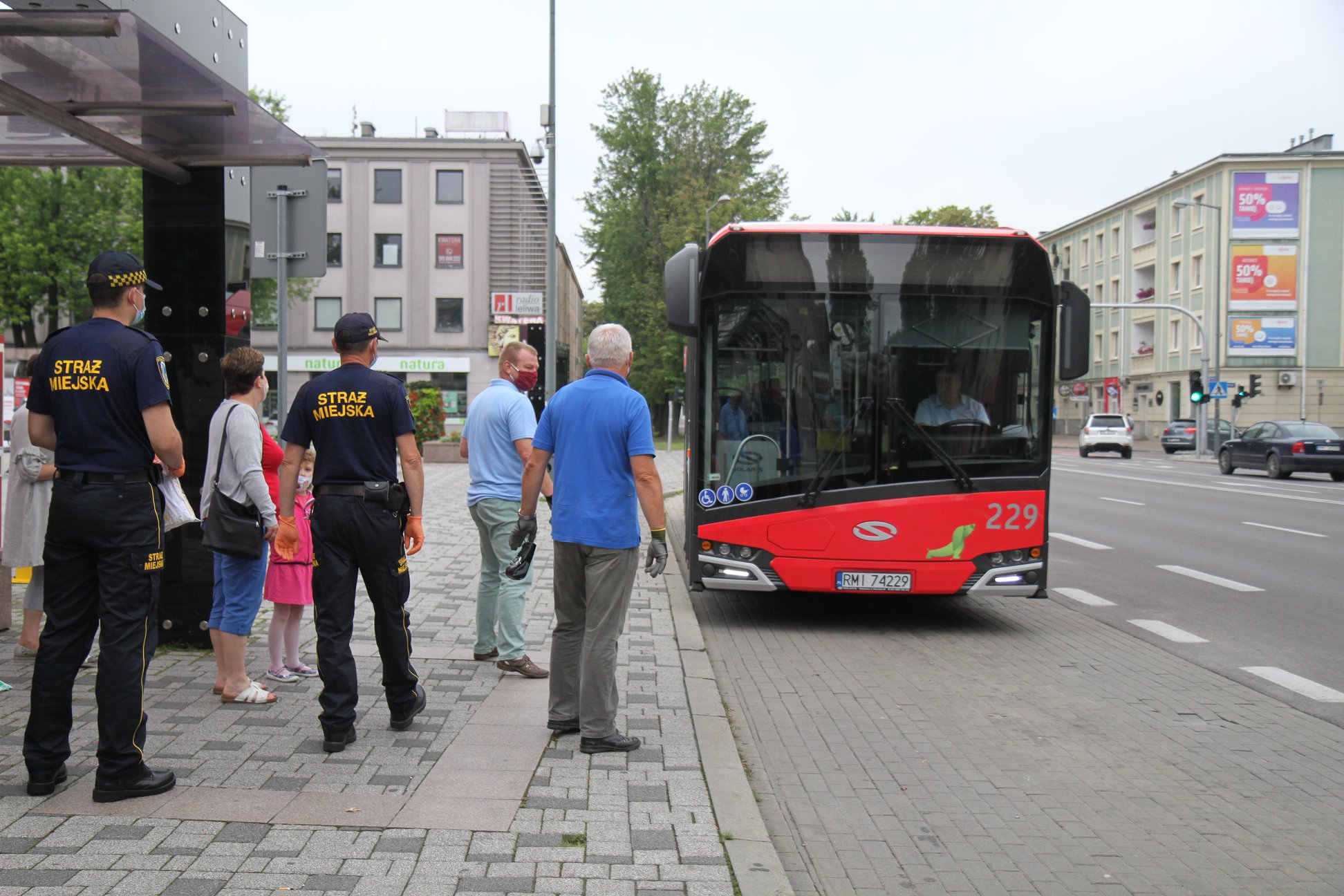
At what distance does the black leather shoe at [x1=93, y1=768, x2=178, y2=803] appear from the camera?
410 centimetres

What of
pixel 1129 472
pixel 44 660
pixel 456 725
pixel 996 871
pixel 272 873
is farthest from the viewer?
pixel 1129 472

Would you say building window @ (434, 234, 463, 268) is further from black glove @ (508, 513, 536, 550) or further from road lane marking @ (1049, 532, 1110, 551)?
black glove @ (508, 513, 536, 550)

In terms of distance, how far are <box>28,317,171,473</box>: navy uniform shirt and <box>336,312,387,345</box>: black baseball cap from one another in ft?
3.03

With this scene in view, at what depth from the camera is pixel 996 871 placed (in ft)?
12.7

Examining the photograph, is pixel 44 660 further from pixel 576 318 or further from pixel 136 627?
pixel 576 318

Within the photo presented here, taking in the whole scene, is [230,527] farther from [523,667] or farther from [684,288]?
[684,288]

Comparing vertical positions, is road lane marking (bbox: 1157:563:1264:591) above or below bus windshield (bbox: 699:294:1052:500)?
below

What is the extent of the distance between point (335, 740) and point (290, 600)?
1.45m

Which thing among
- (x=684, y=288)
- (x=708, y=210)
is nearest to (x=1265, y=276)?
(x=708, y=210)

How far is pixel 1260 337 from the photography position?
57.7 m

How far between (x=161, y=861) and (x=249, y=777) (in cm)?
85

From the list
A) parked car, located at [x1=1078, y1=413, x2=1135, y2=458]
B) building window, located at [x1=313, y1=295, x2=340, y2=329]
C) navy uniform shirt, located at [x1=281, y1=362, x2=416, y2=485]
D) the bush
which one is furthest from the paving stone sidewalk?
building window, located at [x1=313, y1=295, x2=340, y2=329]

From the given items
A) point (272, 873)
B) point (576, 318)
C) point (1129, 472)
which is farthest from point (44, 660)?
point (576, 318)

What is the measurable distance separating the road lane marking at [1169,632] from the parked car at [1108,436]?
39978mm
